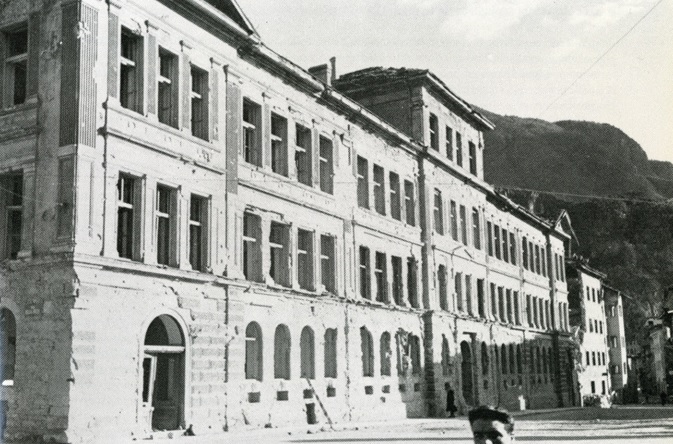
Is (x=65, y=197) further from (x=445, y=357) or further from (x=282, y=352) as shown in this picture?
(x=445, y=357)

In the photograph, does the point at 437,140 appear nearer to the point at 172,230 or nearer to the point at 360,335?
the point at 360,335

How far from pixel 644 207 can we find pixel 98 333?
92.4m

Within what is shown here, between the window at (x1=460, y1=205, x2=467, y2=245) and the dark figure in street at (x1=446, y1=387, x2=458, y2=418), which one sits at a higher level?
the window at (x1=460, y1=205, x2=467, y2=245)

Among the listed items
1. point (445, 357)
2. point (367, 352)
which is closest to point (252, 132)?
point (367, 352)

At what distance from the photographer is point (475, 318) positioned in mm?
41594

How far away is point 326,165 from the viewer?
2994 centimetres

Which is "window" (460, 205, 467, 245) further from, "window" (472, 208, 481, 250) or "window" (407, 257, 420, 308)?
"window" (407, 257, 420, 308)

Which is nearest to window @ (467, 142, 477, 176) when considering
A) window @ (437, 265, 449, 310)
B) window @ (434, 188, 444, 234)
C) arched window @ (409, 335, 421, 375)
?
window @ (434, 188, 444, 234)

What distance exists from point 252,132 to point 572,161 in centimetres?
11907

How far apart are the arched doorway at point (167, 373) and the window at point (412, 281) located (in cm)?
1630

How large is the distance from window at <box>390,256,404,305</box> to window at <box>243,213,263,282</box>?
10.6 metres

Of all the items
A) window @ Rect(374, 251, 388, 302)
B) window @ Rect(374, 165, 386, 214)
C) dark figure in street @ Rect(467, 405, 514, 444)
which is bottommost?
dark figure in street @ Rect(467, 405, 514, 444)

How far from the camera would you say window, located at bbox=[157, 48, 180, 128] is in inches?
861

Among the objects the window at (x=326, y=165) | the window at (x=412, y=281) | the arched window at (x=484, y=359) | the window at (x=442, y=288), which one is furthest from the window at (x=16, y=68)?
the arched window at (x=484, y=359)
